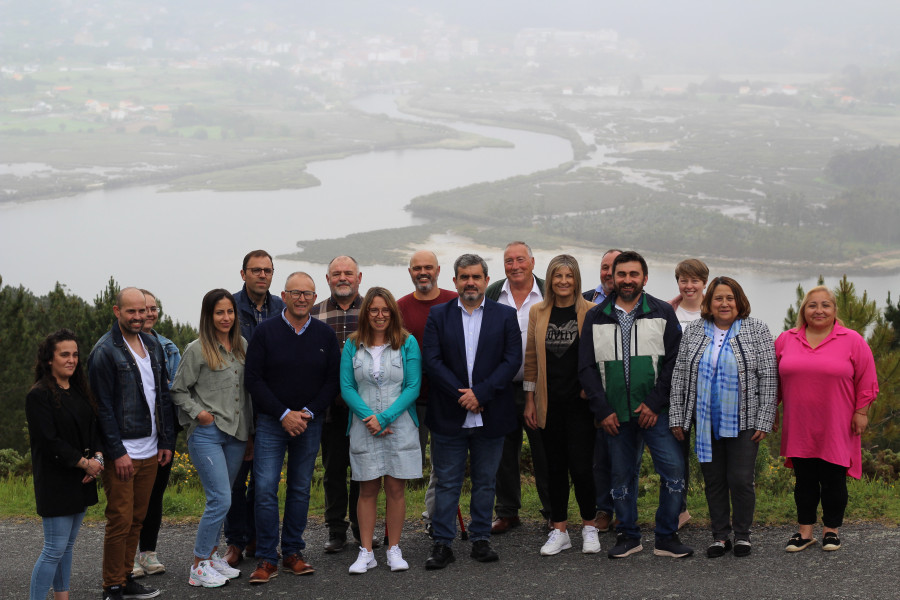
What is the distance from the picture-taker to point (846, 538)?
17.4 feet

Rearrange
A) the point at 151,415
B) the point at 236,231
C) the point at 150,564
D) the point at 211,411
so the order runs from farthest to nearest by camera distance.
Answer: the point at 236,231, the point at 150,564, the point at 211,411, the point at 151,415

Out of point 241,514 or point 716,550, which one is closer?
point 716,550

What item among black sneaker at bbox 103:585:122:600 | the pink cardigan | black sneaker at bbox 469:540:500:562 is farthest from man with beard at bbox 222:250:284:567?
the pink cardigan

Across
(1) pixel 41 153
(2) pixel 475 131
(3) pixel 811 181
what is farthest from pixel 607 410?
(2) pixel 475 131

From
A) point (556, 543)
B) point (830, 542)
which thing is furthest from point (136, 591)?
point (830, 542)

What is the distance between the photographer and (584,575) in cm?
495

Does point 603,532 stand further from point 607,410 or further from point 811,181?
point 811,181

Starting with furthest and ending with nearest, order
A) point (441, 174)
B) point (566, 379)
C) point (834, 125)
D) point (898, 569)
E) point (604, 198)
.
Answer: point (834, 125) → point (441, 174) → point (604, 198) → point (566, 379) → point (898, 569)

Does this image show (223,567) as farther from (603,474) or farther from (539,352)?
(603,474)

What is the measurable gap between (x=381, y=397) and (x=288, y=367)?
1.83ft

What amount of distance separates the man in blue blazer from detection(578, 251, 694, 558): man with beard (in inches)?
18.6

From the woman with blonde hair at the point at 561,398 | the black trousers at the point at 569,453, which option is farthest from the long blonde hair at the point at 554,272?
the black trousers at the point at 569,453

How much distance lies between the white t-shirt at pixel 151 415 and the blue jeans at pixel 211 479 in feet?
0.70

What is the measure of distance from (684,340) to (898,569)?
168 centimetres
